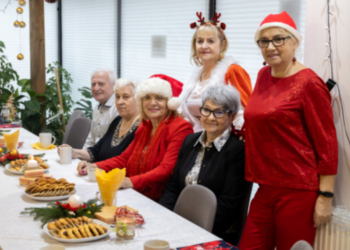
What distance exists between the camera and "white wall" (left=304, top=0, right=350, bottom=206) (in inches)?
82.0

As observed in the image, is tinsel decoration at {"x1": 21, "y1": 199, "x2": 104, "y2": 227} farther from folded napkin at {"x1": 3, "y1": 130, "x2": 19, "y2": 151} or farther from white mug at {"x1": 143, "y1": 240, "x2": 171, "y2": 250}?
folded napkin at {"x1": 3, "y1": 130, "x2": 19, "y2": 151}

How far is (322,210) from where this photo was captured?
1.97 meters

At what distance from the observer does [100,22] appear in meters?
6.03

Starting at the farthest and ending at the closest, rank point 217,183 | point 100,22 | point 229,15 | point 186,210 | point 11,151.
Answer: point 100,22 → point 229,15 → point 11,151 → point 217,183 → point 186,210

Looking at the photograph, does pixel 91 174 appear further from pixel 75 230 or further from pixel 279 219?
pixel 279 219

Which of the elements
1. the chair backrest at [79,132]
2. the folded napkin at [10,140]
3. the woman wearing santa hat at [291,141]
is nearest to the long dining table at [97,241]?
the woman wearing santa hat at [291,141]

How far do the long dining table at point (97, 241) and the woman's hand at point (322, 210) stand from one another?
2.02 ft

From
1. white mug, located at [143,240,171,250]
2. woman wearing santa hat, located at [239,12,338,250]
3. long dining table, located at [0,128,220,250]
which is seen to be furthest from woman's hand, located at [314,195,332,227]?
white mug, located at [143,240,171,250]

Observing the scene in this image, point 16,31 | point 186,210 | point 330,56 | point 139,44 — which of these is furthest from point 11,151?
point 16,31

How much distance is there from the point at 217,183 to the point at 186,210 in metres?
0.30

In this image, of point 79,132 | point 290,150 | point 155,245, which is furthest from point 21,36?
point 155,245

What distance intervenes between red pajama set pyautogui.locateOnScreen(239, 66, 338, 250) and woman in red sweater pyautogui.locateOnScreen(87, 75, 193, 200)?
69 centimetres

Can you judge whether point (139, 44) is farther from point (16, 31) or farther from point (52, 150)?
point (16, 31)

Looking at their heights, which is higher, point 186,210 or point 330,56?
point 330,56
